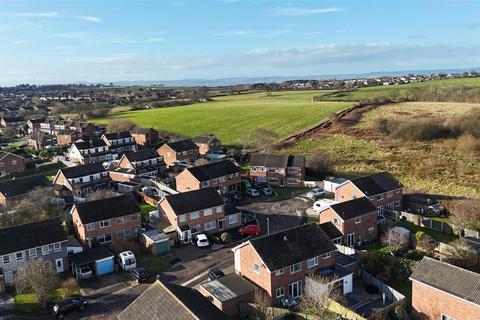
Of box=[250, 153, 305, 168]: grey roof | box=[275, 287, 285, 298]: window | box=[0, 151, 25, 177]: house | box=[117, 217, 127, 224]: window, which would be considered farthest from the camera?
box=[0, 151, 25, 177]: house

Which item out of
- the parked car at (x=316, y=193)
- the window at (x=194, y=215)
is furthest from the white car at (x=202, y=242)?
the parked car at (x=316, y=193)

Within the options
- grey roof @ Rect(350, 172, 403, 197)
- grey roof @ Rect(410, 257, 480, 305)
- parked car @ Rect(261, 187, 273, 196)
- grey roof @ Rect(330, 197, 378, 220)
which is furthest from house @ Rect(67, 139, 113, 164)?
grey roof @ Rect(410, 257, 480, 305)

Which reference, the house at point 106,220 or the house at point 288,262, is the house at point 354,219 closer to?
the house at point 288,262

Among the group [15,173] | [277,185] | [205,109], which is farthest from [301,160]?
[205,109]

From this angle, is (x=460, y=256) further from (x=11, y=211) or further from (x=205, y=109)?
(x=205, y=109)

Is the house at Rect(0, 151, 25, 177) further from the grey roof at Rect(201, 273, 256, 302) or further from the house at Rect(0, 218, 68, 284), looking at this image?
the grey roof at Rect(201, 273, 256, 302)
